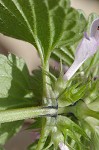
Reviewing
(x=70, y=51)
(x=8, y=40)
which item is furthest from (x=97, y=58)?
(x=8, y=40)

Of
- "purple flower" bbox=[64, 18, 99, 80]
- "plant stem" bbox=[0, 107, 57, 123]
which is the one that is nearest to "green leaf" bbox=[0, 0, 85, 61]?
"purple flower" bbox=[64, 18, 99, 80]

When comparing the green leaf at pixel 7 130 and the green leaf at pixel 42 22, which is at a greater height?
the green leaf at pixel 42 22

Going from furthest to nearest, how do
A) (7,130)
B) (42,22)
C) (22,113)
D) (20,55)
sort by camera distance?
1. (20,55)
2. (7,130)
3. (42,22)
4. (22,113)

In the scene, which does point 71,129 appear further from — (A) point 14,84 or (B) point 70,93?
(A) point 14,84

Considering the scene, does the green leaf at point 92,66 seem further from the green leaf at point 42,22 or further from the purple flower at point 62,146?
the purple flower at point 62,146

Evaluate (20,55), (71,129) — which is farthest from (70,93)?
(20,55)

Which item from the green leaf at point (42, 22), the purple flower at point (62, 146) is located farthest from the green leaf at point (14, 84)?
the purple flower at point (62, 146)

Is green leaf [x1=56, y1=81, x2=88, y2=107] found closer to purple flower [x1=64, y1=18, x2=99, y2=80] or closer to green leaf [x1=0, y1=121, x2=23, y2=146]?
purple flower [x1=64, y1=18, x2=99, y2=80]

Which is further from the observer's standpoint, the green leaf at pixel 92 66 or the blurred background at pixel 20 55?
A: the blurred background at pixel 20 55
